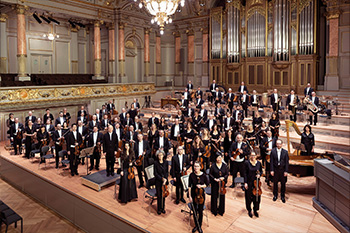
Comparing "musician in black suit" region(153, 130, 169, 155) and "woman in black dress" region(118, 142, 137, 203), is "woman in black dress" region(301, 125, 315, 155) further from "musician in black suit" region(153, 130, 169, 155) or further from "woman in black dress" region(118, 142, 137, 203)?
"woman in black dress" region(118, 142, 137, 203)

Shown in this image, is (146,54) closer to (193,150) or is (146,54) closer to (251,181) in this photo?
(193,150)

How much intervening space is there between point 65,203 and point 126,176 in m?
2.18

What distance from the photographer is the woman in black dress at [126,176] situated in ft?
23.7

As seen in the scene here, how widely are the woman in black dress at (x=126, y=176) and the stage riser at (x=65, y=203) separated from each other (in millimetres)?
614

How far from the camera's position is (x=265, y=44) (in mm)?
15914

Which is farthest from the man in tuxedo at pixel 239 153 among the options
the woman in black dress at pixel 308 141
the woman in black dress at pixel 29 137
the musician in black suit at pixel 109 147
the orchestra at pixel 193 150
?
the woman in black dress at pixel 29 137

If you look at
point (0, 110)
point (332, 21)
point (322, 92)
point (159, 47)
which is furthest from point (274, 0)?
point (0, 110)

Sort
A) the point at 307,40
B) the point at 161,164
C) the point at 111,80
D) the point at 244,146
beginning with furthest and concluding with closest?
the point at 111,80
the point at 307,40
the point at 244,146
the point at 161,164

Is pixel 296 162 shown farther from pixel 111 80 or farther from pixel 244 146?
pixel 111 80

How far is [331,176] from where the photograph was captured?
3.16m

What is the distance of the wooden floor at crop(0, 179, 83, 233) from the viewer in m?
7.71

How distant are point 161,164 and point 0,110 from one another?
30.5 feet

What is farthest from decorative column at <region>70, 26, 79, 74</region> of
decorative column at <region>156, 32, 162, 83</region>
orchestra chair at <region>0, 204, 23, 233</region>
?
orchestra chair at <region>0, 204, 23, 233</region>

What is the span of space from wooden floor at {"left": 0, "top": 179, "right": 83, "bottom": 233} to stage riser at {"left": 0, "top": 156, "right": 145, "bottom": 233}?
15 cm
